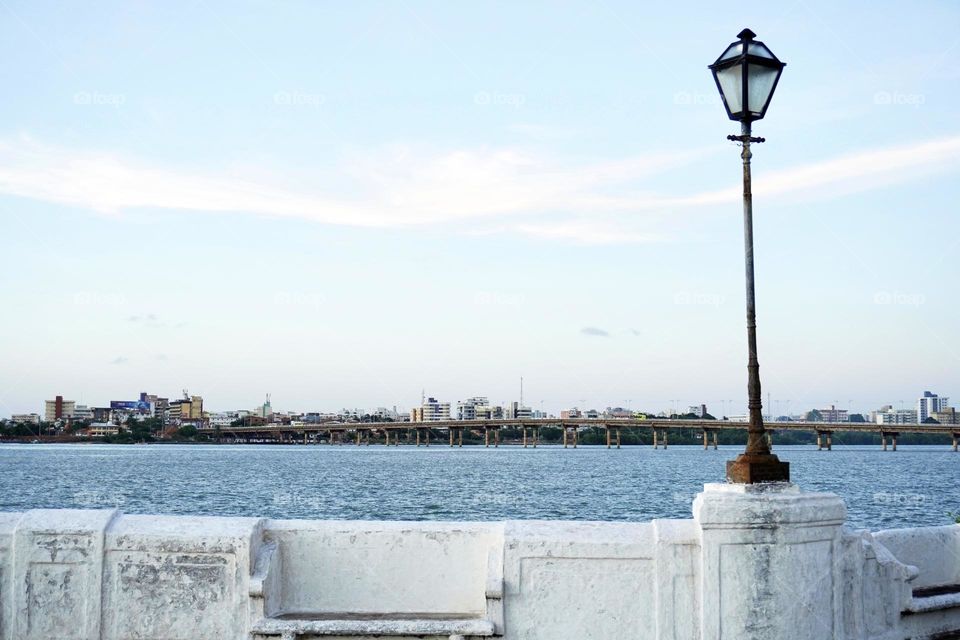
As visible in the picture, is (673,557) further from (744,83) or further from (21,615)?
(21,615)

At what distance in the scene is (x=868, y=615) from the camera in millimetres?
7449

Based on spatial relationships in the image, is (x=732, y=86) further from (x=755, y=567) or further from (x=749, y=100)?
(x=755, y=567)

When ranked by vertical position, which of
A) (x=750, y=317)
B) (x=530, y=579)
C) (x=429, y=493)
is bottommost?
(x=429, y=493)

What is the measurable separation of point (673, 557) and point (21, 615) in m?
4.63

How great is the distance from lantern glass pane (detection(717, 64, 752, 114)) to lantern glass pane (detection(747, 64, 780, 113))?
0.06 m

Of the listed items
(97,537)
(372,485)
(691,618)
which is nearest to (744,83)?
(691,618)

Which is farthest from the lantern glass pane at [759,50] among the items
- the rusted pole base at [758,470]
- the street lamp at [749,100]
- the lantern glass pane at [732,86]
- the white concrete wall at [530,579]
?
the white concrete wall at [530,579]

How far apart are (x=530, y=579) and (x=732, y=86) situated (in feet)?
13.3

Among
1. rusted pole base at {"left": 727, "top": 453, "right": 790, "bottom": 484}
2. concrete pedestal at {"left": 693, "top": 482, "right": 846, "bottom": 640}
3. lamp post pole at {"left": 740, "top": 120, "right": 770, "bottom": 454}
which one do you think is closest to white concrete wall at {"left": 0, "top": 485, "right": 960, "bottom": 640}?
concrete pedestal at {"left": 693, "top": 482, "right": 846, "bottom": 640}

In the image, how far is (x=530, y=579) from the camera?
7090 mm

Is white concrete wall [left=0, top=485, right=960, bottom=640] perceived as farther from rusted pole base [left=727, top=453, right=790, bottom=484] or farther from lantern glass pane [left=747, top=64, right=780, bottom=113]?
lantern glass pane [left=747, top=64, right=780, bottom=113]

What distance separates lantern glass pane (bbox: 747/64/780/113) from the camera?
7637mm

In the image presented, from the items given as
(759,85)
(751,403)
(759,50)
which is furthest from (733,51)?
(751,403)

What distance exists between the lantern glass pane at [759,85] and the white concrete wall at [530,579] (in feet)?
9.73
